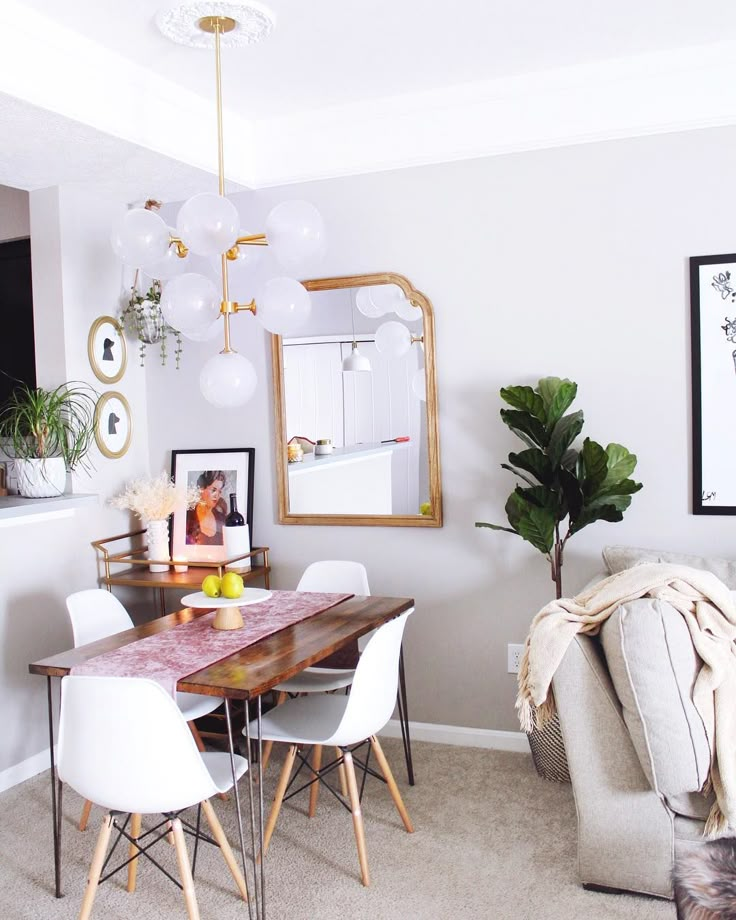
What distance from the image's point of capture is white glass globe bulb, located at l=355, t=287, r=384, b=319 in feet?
12.4

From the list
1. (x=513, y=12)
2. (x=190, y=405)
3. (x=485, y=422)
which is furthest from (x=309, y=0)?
(x=190, y=405)

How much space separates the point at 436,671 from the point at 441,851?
1.01m

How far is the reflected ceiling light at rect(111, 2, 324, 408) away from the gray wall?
978 mm

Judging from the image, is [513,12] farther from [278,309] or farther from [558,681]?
[558,681]

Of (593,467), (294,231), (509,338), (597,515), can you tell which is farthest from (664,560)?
(294,231)

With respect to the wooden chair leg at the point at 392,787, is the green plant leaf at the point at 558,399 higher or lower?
higher

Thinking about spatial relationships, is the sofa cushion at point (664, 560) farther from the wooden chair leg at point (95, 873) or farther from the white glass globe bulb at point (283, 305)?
the wooden chair leg at point (95, 873)

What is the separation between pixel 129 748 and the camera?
2215 millimetres

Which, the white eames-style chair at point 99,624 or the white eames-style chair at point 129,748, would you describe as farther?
the white eames-style chair at point 99,624

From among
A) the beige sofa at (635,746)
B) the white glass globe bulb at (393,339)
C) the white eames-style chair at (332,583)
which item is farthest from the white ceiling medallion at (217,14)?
the beige sofa at (635,746)

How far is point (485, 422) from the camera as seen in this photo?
145 inches

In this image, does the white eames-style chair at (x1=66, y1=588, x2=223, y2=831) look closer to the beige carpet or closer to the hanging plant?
the beige carpet

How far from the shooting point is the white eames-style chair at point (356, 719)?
8.66 feet

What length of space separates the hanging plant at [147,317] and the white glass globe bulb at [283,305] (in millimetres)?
1211
